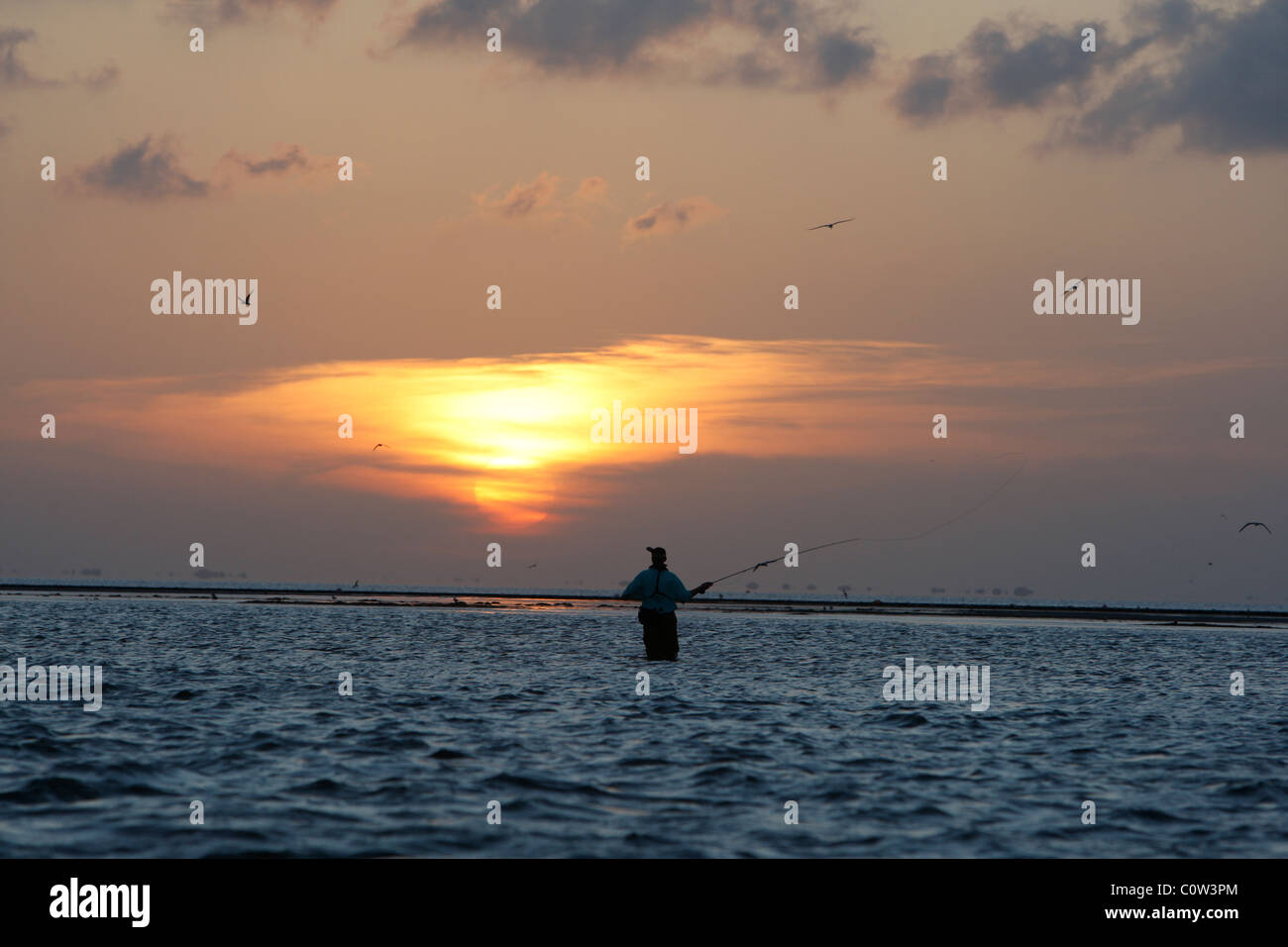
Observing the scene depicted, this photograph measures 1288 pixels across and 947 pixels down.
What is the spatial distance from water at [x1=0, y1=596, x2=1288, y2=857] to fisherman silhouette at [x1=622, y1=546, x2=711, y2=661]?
135 centimetres

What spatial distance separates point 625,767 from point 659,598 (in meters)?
17.4

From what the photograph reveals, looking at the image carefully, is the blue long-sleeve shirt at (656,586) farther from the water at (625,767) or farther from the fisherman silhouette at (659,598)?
the water at (625,767)

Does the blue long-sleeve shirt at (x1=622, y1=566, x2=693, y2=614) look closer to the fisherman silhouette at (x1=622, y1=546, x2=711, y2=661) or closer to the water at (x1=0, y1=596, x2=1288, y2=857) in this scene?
the fisherman silhouette at (x1=622, y1=546, x2=711, y2=661)

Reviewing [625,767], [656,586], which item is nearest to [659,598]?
[656,586]

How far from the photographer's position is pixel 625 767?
18.5 m

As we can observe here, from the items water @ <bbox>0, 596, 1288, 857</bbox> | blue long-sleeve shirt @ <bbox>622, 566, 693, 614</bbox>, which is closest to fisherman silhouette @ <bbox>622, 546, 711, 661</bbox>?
blue long-sleeve shirt @ <bbox>622, 566, 693, 614</bbox>

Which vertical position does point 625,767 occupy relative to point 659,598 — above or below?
below

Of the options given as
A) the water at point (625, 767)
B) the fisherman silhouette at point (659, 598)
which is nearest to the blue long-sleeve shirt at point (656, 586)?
the fisherman silhouette at point (659, 598)

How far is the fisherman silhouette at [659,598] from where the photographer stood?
34.9 metres

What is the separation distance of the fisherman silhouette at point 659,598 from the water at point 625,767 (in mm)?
1350

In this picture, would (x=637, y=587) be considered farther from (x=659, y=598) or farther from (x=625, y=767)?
(x=625, y=767)

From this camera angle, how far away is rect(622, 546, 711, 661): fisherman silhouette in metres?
34.9
